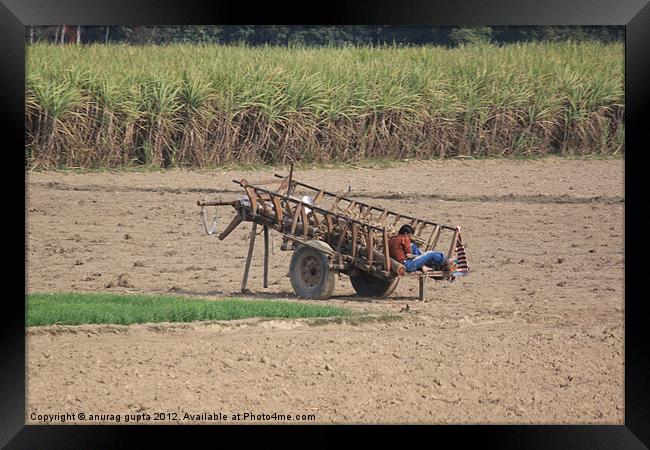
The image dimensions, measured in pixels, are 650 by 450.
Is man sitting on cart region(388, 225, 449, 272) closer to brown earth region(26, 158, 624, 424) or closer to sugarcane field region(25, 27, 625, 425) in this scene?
sugarcane field region(25, 27, 625, 425)

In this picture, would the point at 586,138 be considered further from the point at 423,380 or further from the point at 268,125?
the point at 423,380

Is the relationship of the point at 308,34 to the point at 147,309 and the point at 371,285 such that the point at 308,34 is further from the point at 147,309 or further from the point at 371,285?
the point at 147,309

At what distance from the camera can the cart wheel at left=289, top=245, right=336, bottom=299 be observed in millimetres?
14438

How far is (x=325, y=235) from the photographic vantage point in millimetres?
14656

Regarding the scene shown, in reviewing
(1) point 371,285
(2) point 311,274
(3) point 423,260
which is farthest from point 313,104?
(3) point 423,260

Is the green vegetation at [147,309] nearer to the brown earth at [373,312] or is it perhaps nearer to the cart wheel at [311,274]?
the brown earth at [373,312]

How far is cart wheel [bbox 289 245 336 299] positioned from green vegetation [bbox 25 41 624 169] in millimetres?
6037

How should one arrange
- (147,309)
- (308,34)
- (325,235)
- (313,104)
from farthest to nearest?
(308,34) < (313,104) < (325,235) < (147,309)

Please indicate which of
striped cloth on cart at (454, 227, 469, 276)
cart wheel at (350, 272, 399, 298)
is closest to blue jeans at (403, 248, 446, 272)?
striped cloth on cart at (454, 227, 469, 276)

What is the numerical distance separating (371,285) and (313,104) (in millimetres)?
6498

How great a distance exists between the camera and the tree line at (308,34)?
24219 millimetres

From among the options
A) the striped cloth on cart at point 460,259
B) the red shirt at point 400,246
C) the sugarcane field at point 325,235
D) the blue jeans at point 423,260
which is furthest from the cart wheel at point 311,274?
the striped cloth on cart at point 460,259

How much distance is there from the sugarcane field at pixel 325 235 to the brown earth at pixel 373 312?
0.04 m

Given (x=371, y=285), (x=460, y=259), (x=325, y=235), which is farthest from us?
(x=371, y=285)
